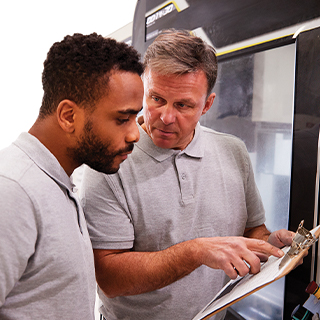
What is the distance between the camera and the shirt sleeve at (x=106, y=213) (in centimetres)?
107

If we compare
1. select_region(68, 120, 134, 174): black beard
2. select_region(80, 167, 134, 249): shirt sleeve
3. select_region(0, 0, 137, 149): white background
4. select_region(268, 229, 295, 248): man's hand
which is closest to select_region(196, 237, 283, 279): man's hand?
select_region(268, 229, 295, 248): man's hand

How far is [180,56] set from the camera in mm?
1107

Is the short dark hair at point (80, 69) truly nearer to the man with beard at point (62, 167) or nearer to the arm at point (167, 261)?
the man with beard at point (62, 167)

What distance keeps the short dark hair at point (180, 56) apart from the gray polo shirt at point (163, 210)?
263 millimetres

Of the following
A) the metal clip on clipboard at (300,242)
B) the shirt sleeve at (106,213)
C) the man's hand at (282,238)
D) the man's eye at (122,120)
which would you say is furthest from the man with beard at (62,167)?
the man's hand at (282,238)

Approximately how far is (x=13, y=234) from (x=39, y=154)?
200 millimetres

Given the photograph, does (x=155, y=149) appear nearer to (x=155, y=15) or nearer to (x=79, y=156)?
(x=79, y=156)

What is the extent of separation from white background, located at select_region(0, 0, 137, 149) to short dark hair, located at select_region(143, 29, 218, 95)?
5.64 ft

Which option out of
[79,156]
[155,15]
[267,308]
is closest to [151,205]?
[79,156]

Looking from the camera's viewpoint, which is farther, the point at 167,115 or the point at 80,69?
the point at 167,115

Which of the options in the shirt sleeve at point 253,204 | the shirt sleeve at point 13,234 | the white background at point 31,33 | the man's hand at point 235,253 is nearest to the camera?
the shirt sleeve at point 13,234

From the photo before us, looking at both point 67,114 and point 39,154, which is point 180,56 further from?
point 39,154

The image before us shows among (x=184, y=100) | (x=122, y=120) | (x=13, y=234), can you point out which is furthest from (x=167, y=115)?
(x=13, y=234)

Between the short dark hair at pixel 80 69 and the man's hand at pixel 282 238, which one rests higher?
the short dark hair at pixel 80 69
